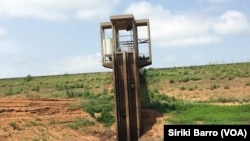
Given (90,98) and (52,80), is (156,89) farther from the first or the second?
(52,80)

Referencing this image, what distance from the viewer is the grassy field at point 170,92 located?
3011 cm

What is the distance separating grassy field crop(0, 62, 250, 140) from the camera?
98.8 ft

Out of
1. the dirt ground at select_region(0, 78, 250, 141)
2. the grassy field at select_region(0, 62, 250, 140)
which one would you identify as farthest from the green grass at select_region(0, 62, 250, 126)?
the dirt ground at select_region(0, 78, 250, 141)

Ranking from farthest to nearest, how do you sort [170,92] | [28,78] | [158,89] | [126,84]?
[28,78]
[158,89]
[170,92]
[126,84]

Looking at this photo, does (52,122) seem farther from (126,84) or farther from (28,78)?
(28,78)

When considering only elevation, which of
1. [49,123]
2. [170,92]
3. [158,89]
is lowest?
[49,123]

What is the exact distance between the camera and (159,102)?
109ft

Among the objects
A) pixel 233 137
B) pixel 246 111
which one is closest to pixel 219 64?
pixel 246 111

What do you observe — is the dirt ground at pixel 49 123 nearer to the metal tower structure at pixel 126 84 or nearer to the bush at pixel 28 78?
the metal tower structure at pixel 126 84

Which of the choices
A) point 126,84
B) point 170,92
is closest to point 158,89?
point 170,92

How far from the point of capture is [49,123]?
28172 mm

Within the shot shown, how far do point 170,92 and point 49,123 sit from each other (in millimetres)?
14897

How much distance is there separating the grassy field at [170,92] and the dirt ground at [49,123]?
61cm

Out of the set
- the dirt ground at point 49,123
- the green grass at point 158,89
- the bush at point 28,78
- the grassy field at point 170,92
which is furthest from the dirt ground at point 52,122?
the bush at point 28,78
